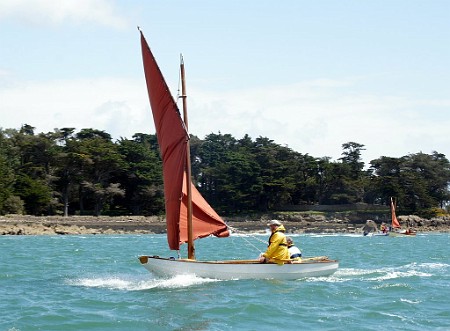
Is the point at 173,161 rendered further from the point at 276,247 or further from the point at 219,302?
the point at 219,302

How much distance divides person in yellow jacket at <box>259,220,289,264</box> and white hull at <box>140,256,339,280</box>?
0.19 m

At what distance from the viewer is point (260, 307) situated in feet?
53.4

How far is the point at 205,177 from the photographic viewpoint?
104500mm

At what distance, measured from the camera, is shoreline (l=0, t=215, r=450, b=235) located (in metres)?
67.6

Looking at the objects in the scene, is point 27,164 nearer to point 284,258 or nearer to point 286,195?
point 286,195

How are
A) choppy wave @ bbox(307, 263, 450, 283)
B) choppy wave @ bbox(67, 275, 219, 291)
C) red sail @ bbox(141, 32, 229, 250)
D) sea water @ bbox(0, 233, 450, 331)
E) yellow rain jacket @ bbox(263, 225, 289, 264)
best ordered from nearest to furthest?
sea water @ bbox(0, 233, 450, 331)
choppy wave @ bbox(67, 275, 219, 291)
yellow rain jacket @ bbox(263, 225, 289, 264)
red sail @ bbox(141, 32, 229, 250)
choppy wave @ bbox(307, 263, 450, 283)

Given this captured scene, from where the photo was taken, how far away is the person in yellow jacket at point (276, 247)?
67.5ft

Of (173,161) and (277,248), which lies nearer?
(277,248)

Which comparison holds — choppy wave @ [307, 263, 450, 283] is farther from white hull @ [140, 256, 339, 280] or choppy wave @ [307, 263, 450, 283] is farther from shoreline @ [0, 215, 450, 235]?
shoreline @ [0, 215, 450, 235]

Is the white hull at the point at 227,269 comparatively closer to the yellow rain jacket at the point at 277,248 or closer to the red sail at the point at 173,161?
the yellow rain jacket at the point at 277,248

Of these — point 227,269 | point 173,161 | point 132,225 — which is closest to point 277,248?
point 227,269

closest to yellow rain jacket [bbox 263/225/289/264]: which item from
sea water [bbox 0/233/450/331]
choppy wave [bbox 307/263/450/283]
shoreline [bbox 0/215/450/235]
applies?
sea water [bbox 0/233/450/331]

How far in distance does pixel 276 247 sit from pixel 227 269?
4.83 ft

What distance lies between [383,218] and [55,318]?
83.2 m
